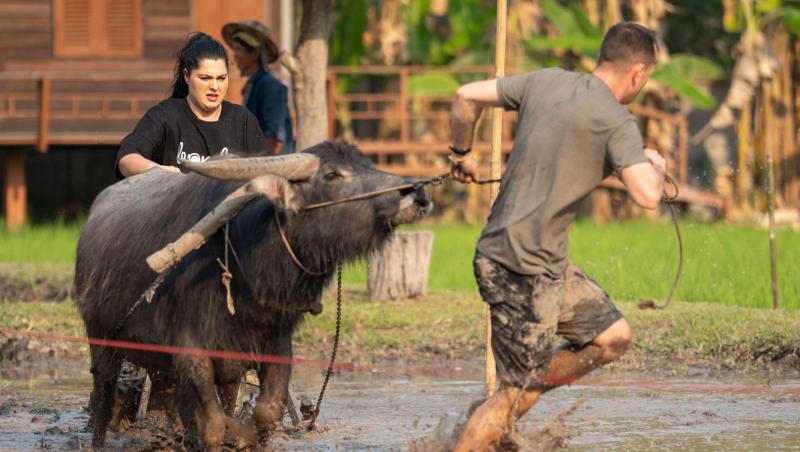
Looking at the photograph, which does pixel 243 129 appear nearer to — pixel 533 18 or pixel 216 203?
pixel 216 203

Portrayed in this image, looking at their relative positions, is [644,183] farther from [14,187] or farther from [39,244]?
[14,187]

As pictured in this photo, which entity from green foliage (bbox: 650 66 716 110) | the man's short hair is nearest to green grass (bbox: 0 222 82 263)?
green foliage (bbox: 650 66 716 110)

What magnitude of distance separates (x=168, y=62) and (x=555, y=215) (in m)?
13.7

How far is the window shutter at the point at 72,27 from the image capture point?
18.0m

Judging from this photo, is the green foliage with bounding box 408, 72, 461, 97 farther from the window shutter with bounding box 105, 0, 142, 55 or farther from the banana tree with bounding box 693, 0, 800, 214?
the banana tree with bounding box 693, 0, 800, 214

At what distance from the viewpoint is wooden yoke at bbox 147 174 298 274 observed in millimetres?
5191

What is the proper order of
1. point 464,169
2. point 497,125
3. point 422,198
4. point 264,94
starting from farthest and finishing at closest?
point 264,94 < point 497,125 < point 464,169 < point 422,198

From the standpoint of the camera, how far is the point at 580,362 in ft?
17.5

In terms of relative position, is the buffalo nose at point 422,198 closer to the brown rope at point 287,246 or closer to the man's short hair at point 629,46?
the brown rope at point 287,246

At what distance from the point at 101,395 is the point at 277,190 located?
189 cm

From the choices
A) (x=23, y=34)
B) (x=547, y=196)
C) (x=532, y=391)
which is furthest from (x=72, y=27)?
(x=547, y=196)

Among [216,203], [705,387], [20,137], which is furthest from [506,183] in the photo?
[20,137]

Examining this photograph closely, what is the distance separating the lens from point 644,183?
472 centimetres

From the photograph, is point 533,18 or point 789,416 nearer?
point 789,416
